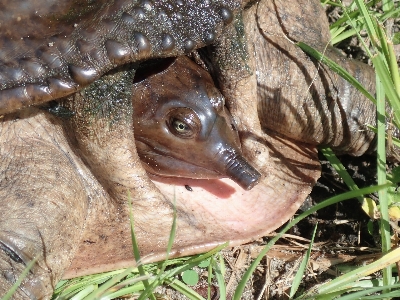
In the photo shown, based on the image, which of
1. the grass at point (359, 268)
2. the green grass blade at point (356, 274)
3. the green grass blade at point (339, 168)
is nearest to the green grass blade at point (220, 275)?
the grass at point (359, 268)

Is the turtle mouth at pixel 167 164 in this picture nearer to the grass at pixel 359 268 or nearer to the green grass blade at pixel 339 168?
the grass at pixel 359 268

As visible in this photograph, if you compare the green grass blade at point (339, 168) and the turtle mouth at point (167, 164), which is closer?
the turtle mouth at point (167, 164)

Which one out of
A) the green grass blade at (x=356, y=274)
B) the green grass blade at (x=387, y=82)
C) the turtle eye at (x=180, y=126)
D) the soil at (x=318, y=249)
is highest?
the green grass blade at (x=387, y=82)

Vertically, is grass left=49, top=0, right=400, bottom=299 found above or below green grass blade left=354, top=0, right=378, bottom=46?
below

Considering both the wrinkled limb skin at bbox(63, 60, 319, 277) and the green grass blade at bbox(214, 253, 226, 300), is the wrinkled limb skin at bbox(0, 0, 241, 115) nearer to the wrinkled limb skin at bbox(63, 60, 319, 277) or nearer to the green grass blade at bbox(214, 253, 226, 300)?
the wrinkled limb skin at bbox(63, 60, 319, 277)

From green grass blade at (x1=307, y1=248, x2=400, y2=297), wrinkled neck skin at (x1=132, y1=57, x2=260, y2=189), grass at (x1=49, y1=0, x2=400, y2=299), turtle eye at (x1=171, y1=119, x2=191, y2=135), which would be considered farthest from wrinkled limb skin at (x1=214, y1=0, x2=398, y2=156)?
green grass blade at (x1=307, y1=248, x2=400, y2=297)

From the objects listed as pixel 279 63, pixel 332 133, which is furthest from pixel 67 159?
pixel 332 133

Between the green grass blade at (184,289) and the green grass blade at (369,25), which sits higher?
the green grass blade at (369,25)
